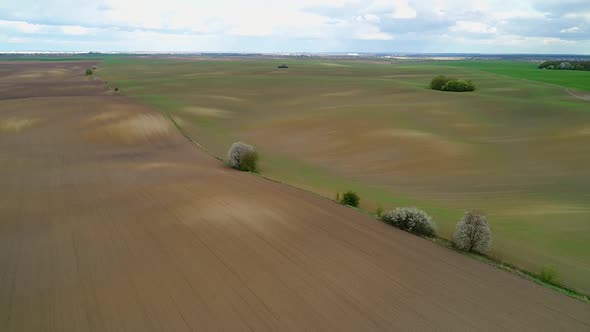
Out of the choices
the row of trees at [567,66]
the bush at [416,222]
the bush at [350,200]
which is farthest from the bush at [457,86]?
the row of trees at [567,66]

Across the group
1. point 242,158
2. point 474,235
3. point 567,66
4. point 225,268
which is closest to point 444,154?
point 242,158

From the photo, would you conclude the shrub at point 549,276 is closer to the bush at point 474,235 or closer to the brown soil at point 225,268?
the brown soil at point 225,268

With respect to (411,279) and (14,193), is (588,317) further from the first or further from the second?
(14,193)

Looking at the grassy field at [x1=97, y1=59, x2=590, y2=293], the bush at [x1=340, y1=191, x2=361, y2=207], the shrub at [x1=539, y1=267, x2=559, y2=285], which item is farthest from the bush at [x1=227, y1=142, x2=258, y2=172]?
the shrub at [x1=539, y1=267, x2=559, y2=285]

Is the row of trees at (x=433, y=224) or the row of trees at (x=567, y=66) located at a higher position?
the row of trees at (x=567, y=66)

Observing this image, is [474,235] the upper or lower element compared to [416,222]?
upper

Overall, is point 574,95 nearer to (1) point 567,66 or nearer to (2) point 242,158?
(2) point 242,158
